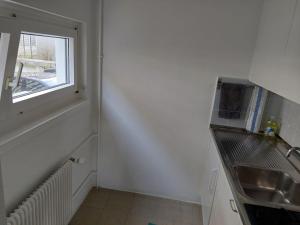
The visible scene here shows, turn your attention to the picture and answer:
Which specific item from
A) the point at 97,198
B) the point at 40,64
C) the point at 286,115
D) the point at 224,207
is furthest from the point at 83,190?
the point at 286,115

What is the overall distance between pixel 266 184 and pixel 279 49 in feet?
2.90

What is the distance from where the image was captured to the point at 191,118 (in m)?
2.27

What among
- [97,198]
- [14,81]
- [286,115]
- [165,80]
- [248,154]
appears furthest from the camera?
[97,198]

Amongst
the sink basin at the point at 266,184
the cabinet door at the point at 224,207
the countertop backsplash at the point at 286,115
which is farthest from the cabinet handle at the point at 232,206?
the countertop backsplash at the point at 286,115

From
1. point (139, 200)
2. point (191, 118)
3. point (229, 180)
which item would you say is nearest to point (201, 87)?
point (191, 118)

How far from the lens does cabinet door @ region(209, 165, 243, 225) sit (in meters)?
1.19

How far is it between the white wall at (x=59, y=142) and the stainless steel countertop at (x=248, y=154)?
120cm

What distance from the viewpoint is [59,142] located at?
5.85ft

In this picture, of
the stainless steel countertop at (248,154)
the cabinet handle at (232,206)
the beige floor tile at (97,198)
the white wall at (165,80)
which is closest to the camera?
the cabinet handle at (232,206)

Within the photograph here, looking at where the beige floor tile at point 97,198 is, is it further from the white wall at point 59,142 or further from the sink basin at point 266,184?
the sink basin at point 266,184

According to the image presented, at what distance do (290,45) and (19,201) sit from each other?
1.82 meters

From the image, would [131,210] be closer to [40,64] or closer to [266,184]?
[266,184]

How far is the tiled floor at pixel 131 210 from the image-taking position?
2.20 meters

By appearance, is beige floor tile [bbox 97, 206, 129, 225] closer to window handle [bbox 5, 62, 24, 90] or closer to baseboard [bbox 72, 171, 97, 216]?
baseboard [bbox 72, 171, 97, 216]
